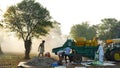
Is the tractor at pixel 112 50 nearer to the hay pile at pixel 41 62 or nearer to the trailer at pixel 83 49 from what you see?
the trailer at pixel 83 49

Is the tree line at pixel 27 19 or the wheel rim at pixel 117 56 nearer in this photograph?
the wheel rim at pixel 117 56

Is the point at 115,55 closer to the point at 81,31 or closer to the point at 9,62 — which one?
the point at 9,62

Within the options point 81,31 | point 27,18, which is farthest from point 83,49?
point 81,31

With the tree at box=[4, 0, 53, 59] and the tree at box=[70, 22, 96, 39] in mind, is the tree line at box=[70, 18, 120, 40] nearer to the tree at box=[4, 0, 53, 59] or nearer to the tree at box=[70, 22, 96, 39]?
the tree at box=[70, 22, 96, 39]

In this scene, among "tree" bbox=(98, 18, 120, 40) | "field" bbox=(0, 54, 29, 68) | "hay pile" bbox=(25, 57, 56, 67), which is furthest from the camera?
"tree" bbox=(98, 18, 120, 40)

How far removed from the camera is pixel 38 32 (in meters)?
40.2

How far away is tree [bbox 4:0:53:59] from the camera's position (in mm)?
39719

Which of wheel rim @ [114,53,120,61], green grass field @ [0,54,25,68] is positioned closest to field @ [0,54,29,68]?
green grass field @ [0,54,25,68]

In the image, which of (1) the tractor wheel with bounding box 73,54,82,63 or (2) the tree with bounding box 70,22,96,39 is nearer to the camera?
(1) the tractor wheel with bounding box 73,54,82,63

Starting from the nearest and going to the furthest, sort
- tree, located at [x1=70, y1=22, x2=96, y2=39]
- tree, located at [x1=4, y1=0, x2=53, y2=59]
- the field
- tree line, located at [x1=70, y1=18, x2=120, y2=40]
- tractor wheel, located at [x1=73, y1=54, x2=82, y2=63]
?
tractor wheel, located at [x1=73, y1=54, x2=82, y2=63] < the field < tree, located at [x1=4, y1=0, x2=53, y2=59] < tree, located at [x1=70, y1=22, x2=96, y2=39] < tree line, located at [x1=70, y1=18, x2=120, y2=40]

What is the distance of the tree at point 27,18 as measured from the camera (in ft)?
130

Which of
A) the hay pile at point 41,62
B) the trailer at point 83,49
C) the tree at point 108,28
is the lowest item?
the hay pile at point 41,62

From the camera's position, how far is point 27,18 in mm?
39844

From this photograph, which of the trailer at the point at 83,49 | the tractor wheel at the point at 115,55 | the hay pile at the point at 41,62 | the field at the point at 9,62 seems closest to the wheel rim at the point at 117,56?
the tractor wheel at the point at 115,55
